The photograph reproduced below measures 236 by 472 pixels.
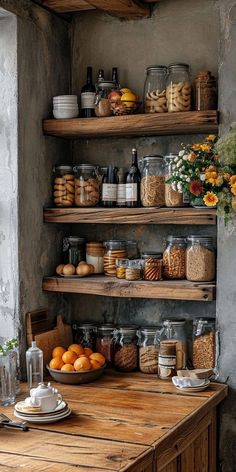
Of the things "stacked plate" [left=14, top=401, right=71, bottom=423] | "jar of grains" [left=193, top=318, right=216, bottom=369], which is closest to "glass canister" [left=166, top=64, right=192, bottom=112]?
"jar of grains" [left=193, top=318, right=216, bottom=369]

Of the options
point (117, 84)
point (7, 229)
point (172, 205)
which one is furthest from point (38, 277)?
→ point (117, 84)

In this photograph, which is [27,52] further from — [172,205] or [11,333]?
[11,333]

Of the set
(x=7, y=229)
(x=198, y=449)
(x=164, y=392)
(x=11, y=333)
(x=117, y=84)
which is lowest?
(x=198, y=449)

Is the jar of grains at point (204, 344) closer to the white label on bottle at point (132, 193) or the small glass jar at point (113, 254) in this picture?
the small glass jar at point (113, 254)

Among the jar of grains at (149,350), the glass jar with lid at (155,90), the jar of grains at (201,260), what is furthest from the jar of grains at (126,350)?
the glass jar with lid at (155,90)

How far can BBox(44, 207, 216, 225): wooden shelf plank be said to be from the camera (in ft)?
10.7

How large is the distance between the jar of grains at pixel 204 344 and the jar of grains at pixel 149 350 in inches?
7.5

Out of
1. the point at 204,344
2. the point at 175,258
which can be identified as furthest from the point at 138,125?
the point at 204,344

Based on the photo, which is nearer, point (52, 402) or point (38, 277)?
point (52, 402)

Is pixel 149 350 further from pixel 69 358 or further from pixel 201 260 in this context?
pixel 201 260

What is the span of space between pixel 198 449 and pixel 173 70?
1682 mm

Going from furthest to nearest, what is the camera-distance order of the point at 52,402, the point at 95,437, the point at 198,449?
the point at 198,449 < the point at 52,402 < the point at 95,437

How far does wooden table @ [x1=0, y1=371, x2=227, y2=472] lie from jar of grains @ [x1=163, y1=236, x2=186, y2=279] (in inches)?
19.6

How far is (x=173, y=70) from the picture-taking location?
336 cm
